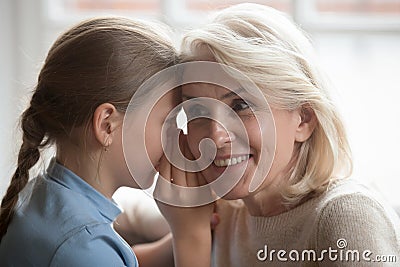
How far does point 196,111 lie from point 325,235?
0.74 feet

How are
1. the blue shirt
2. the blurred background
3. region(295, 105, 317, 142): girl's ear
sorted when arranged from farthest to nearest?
the blurred background < region(295, 105, 317, 142): girl's ear < the blue shirt

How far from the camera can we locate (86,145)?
940 mm

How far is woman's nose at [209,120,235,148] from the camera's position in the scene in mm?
896

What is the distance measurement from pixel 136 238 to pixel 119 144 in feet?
0.98

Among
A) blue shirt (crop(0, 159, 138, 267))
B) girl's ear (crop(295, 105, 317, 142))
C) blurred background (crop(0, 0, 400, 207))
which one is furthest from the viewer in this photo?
blurred background (crop(0, 0, 400, 207))

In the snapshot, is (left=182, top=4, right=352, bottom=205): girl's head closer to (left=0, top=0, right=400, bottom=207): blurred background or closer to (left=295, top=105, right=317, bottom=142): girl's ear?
(left=295, top=105, right=317, bottom=142): girl's ear

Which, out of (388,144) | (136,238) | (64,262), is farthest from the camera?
(388,144)

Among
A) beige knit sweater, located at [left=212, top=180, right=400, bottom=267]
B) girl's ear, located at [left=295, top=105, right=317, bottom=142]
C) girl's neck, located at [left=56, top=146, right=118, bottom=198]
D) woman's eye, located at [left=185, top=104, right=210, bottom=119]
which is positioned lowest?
beige knit sweater, located at [left=212, top=180, right=400, bottom=267]

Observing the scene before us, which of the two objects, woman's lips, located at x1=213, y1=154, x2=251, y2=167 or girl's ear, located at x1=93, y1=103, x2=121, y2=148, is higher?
girl's ear, located at x1=93, y1=103, x2=121, y2=148

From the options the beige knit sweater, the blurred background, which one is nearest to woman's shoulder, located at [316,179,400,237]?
the beige knit sweater

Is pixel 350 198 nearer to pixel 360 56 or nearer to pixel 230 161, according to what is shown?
pixel 230 161

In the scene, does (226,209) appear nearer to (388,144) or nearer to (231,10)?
(231,10)

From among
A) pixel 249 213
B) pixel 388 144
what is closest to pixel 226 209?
pixel 249 213

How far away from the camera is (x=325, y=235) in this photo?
0.90m
